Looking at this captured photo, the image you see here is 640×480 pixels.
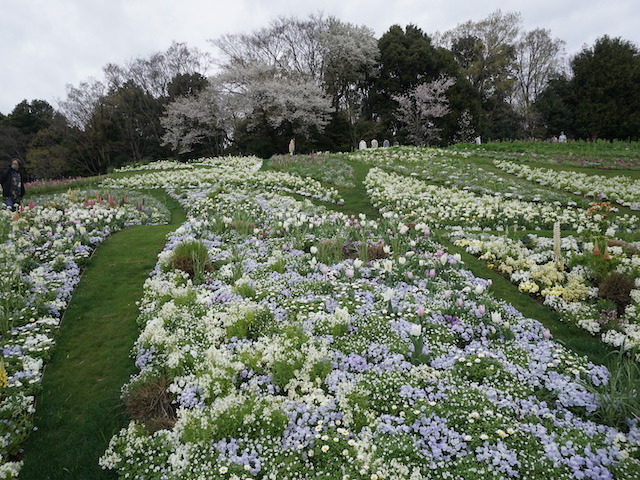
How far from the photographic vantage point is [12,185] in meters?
13.5

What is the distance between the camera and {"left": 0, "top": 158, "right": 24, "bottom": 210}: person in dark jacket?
43.5ft

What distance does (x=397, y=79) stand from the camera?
42.6 meters

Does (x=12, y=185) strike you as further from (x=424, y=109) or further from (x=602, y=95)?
(x=602, y=95)

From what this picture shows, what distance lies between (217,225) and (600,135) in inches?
1845

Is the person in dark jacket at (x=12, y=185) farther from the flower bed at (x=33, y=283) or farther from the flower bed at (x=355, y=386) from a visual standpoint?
the flower bed at (x=355, y=386)

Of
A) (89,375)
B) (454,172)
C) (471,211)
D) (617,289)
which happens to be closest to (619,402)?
(617,289)

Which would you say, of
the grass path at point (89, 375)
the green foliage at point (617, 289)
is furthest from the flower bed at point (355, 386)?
the green foliage at point (617, 289)

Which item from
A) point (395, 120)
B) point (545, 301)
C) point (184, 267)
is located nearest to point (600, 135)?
point (395, 120)

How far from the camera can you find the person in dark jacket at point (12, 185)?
1327cm

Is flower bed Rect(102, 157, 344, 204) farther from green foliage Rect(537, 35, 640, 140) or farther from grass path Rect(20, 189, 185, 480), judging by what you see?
green foliage Rect(537, 35, 640, 140)

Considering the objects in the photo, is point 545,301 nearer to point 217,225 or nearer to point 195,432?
point 195,432

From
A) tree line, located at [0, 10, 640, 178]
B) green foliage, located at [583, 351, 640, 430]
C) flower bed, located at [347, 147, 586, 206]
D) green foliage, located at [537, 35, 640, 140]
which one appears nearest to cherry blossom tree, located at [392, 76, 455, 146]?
tree line, located at [0, 10, 640, 178]

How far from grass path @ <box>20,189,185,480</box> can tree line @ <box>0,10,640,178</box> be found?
3023 cm

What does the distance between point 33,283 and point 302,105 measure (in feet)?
103
